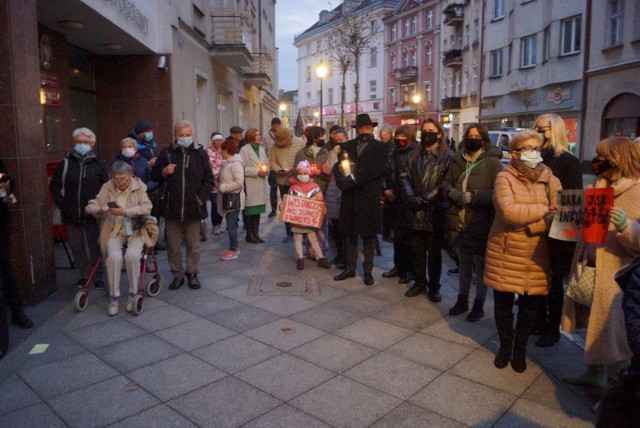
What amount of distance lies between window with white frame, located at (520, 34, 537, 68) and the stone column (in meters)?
31.0

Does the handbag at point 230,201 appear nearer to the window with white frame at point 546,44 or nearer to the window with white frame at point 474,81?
the window with white frame at point 546,44

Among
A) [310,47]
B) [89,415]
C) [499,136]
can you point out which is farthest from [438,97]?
[89,415]

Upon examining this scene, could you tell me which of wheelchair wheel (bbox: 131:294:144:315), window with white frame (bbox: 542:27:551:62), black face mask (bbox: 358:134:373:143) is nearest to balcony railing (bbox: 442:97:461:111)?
window with white frame (bbox: 542:27:551:62)

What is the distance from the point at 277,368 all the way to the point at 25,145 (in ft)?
12.1

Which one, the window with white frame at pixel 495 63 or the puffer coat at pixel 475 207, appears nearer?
the puffer coat at pixel 475 207

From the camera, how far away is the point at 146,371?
441cm

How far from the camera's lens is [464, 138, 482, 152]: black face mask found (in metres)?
5.51

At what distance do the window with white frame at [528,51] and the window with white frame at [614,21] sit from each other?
27.9ft

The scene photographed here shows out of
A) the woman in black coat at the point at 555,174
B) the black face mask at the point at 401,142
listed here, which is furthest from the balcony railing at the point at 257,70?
the woman in black coat at the point at 555,174

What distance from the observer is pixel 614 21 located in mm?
23078

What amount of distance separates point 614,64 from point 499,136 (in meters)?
7.57

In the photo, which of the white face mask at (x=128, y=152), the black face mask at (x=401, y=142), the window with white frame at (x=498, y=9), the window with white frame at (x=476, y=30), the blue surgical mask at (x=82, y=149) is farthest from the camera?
the window with white frame at (x=476, y=30)

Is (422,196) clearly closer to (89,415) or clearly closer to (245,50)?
(89,415)

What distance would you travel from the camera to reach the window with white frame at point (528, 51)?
31.9 m
